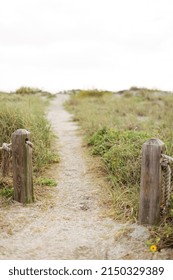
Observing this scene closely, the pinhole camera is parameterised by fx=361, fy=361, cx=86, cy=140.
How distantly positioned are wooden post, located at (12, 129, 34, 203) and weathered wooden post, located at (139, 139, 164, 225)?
4.39ft

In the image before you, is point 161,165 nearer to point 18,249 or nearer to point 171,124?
point 18,249

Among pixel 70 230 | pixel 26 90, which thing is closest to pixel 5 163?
pixel 70 230

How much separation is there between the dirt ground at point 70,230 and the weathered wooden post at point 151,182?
15 centimetres

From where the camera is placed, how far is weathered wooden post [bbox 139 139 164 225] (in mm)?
3389

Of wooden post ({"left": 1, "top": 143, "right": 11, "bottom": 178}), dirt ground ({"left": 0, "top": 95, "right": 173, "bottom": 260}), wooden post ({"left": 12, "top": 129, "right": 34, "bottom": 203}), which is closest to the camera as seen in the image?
dirt ground ({"left": 0, "top": 95, "right": 173, "bottom": 260})

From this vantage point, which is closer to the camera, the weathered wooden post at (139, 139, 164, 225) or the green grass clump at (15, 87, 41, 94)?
the weathered wooden post at (139, 139, 164, 225)

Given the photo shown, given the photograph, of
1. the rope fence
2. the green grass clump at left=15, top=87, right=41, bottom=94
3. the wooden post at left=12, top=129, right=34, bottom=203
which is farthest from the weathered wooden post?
the green grass clump at left=15, top=87, right=41, bottom=94

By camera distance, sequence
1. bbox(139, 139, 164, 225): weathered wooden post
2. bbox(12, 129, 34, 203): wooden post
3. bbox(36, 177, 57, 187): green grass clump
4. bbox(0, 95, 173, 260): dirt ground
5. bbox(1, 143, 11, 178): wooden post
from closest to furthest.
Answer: bbox(0, 95, 173, 260): dirt ground → bbox(139, 139, 164, 225): weathered wooden post → bbox(12, 129, 34, 203): wooden post → bbox(1, 143, 11, 178): wooden post → bbox(36, 177, 57, 187): green grass clump

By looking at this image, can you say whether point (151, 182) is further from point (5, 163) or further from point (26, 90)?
point (26, 90)

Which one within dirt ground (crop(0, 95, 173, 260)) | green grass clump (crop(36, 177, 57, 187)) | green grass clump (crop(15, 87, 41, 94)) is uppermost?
green grass clump (crop(15, 87, 41, 94))

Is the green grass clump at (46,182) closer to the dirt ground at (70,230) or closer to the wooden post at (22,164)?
the dirt ground at (70,230)

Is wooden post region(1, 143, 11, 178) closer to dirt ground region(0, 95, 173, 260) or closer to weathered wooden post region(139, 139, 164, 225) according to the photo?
dirt ground region(0, 95, 173, 260)

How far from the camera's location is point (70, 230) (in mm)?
3566
